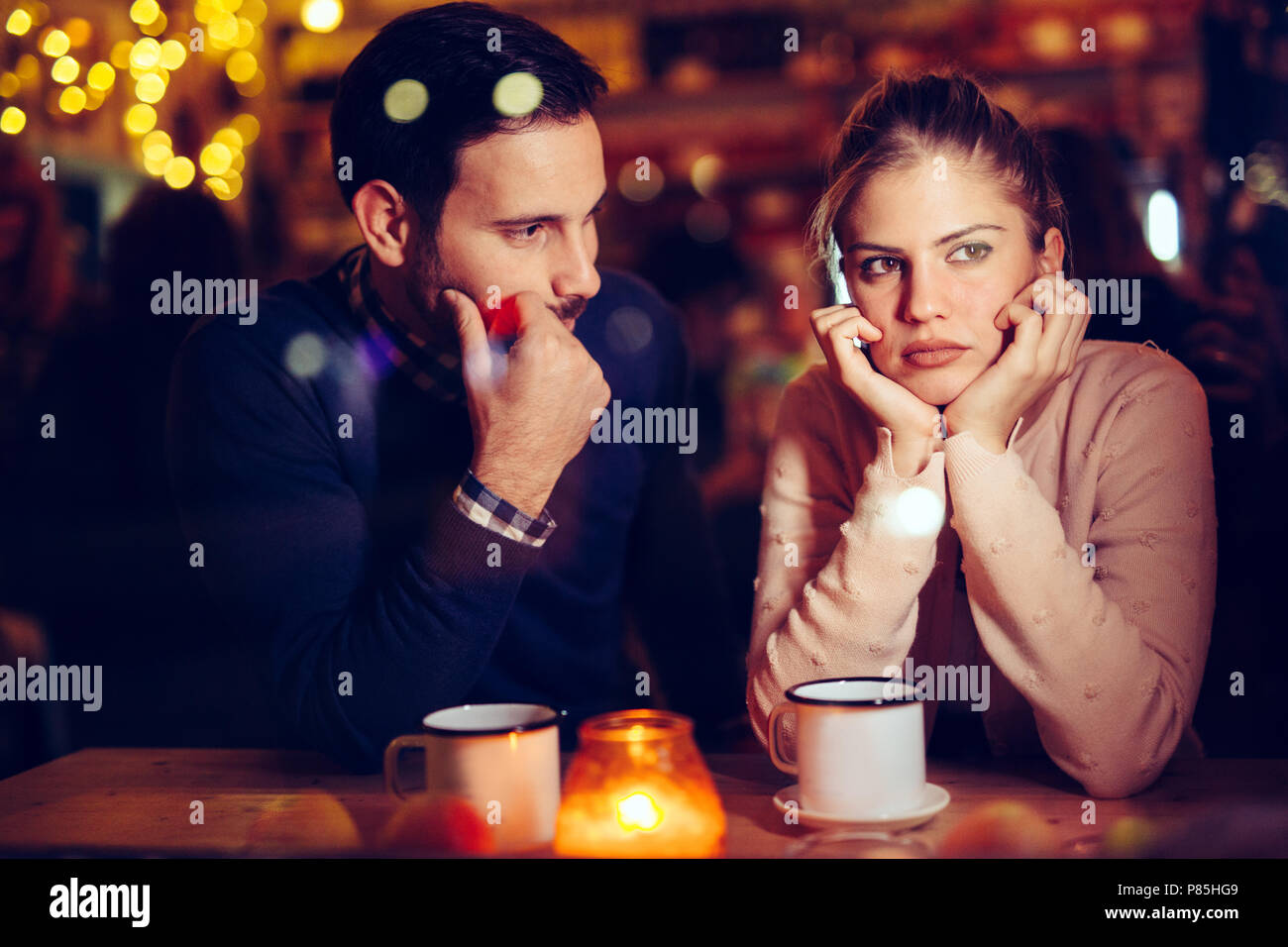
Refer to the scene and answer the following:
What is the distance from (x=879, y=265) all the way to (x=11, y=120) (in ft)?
5.07

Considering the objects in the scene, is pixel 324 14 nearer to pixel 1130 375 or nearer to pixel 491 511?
pixel 491 511

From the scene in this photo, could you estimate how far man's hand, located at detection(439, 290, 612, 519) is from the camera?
3.73 ft

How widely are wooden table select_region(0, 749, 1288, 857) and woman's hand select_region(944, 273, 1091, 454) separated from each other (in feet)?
1.09

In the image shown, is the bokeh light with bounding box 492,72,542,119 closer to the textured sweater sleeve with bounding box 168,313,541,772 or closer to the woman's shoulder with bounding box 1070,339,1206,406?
the textured sweater sleeve with bounding box 168,313,541,772

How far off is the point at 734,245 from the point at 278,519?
2.12 m

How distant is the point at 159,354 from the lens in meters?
2.03

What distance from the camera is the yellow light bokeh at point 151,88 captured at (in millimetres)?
2336

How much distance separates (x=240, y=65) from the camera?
2.52 metres

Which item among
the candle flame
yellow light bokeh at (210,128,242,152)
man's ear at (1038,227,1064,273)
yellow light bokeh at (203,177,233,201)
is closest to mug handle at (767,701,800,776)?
the candle flame

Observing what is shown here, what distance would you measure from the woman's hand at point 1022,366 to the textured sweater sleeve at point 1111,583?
27mm

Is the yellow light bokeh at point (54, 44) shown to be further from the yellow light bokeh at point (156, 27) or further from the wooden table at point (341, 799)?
the wooden table at point (341, 799)

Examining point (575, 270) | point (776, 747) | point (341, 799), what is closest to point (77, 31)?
point (575, 270)

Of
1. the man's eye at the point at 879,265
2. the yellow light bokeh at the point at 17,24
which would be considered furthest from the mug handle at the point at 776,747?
the yellow light bokeh at the point at 17,24

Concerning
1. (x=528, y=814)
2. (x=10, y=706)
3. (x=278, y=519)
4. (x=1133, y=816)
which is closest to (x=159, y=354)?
(x=10, y=706)
